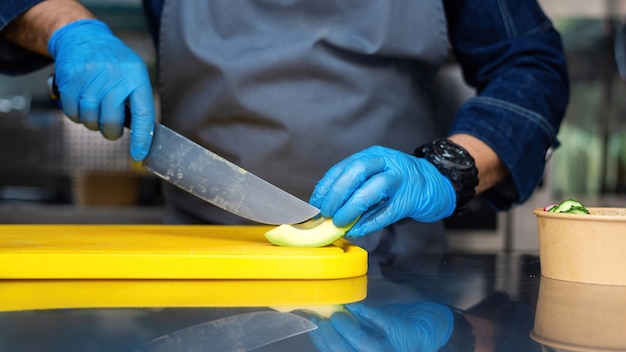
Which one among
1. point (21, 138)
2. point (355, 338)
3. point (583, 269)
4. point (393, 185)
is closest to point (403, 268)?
point (393, 185)

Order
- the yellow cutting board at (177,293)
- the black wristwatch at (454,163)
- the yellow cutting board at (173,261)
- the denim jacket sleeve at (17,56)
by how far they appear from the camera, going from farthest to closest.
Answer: the denim jacket sleeve at (17,56) < the black wristwatch at (454,163) < the yellow cutting board at (173,261) < the yellow cutting board at (177,293)

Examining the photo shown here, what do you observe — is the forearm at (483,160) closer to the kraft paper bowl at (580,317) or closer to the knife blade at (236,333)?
the kraft paper bowl at (580,317)

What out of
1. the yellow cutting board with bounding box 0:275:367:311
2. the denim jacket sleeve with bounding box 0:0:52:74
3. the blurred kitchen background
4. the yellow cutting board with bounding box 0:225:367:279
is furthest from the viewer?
the blurred kitchen background

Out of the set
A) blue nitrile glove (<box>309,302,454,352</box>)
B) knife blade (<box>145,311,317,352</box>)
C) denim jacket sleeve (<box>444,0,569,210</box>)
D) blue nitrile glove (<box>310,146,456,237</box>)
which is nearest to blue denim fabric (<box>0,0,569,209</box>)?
denim jacket sleeve (<box>444,0,569,210</box>)

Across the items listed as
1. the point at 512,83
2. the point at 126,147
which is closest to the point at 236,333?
Result: the point at 512,83

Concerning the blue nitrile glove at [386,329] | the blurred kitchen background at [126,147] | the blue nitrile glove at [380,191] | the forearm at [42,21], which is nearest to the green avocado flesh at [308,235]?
the blue nitrile glove at [380,191]

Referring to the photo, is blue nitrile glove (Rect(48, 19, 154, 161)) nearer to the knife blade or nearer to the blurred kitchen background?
the knife blade

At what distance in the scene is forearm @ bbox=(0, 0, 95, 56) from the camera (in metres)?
1.18

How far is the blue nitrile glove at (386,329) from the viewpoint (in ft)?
1.80

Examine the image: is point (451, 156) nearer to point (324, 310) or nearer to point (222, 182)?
point (222, 182)

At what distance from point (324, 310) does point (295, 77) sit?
24.5 inches

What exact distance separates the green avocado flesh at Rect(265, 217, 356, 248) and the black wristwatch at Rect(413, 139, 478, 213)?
241 mm

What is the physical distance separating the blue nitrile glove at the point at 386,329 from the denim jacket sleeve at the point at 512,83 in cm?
53

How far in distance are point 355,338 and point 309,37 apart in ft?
2.43
